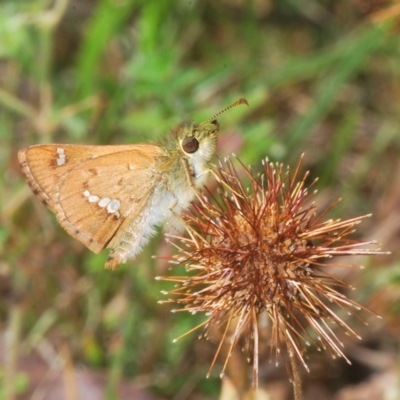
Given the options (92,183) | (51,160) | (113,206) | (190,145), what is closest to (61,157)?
(51,160)

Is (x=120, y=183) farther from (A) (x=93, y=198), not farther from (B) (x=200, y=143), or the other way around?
(B) (x=200, y=143)

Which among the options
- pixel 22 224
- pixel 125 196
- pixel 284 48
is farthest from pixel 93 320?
pixel 284 48

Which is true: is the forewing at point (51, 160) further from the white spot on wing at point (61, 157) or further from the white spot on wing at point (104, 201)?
the white spot on wing at point (104, 201)

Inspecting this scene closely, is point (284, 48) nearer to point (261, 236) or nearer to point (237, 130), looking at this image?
point (237, 130)

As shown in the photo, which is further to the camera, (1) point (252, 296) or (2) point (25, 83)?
(2) point (25, 83)

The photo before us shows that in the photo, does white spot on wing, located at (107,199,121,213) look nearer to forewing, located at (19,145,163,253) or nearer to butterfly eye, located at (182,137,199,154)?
forewing, located at (19,145,163,253)

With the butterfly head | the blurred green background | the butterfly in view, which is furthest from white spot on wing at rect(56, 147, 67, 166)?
the blurred green background
